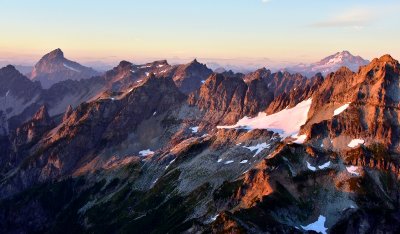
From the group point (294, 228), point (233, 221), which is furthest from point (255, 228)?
point (294, 228)

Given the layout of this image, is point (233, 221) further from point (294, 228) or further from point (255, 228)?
point (294, 228)

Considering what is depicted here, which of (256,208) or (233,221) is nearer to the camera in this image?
(233,221)

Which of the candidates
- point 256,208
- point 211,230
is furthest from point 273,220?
point 211,230

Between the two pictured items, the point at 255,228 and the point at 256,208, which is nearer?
the point at 255,228

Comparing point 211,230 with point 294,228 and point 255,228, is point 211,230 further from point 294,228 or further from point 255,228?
point 294,228

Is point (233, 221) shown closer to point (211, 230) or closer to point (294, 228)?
point (211, 230)

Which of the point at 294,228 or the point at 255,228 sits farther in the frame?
the point at 294,228

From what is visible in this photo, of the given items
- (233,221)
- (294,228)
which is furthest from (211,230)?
(294,228)
